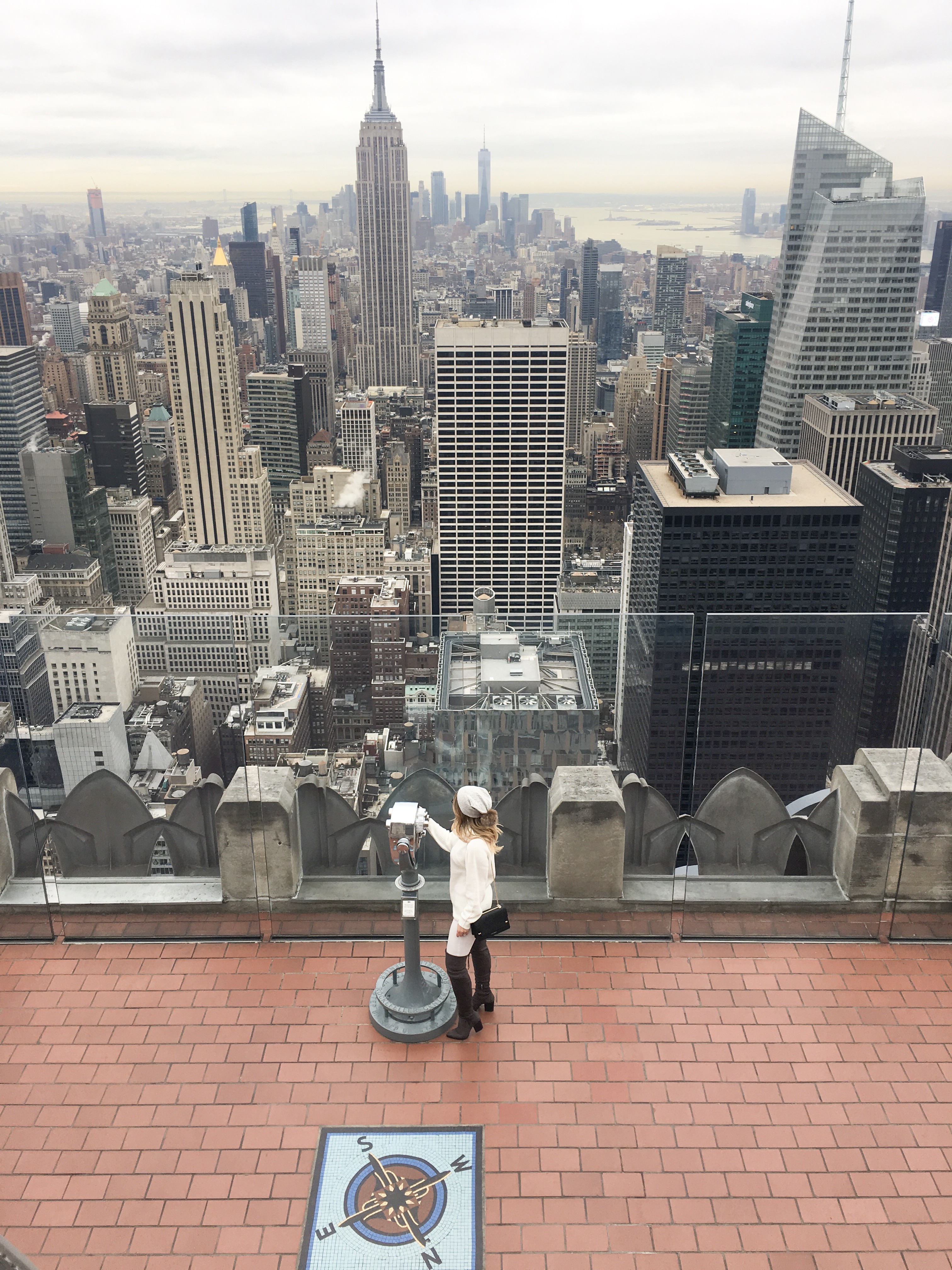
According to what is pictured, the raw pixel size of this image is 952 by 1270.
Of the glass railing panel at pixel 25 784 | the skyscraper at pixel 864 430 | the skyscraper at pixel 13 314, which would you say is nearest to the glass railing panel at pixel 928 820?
the glass railing panel at pixel 25 784

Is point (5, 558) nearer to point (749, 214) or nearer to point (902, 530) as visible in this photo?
point (902, 530)

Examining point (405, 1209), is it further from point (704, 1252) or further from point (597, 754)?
point (597, 754)

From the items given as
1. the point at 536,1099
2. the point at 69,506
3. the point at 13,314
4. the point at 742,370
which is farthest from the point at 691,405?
the point at 536,1099

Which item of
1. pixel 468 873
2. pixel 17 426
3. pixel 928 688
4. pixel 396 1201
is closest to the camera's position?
pixel 396 1201

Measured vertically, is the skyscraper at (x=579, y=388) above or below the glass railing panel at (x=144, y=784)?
below

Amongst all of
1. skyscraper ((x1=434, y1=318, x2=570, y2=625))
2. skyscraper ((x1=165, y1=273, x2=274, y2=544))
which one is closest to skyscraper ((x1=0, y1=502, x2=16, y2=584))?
skyscraper ((x1=165, y1=273, x2=274, y2=544))

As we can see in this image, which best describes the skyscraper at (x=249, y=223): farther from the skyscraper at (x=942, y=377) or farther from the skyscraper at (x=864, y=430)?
the skyscraper at (x=864, y=430)
